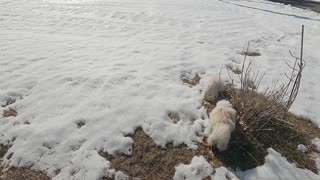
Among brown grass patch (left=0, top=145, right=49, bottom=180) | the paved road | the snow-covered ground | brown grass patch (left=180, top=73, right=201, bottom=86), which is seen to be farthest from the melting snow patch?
the paved road

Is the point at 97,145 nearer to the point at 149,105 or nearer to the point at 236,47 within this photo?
the point at 149,105

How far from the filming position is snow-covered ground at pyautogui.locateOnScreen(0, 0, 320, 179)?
390cm

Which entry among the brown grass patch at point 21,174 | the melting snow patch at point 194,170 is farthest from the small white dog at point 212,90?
the brown grass patch at point 21,174

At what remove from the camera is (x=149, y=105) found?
14.9 feet

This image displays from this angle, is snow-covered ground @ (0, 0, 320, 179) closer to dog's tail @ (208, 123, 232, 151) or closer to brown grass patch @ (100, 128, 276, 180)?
brown grass patch @ (100, 128, 276, 180)

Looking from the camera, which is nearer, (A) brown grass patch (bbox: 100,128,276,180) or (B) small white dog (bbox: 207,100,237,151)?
(A) brown grass patch (bbox: 100,128,276,180)

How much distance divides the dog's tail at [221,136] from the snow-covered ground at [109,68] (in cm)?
31

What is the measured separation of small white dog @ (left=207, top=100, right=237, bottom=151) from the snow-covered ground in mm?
266

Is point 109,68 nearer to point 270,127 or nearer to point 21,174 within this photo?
point 21,174

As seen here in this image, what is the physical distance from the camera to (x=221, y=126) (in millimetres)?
3861

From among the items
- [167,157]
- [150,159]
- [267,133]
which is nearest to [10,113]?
[150,159]

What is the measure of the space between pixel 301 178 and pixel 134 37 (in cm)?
469

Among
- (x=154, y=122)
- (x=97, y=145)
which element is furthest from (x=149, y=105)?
(x=97, y=145)

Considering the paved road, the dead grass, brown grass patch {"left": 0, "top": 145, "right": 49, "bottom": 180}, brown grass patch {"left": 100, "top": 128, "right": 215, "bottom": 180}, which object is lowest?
the paved road
